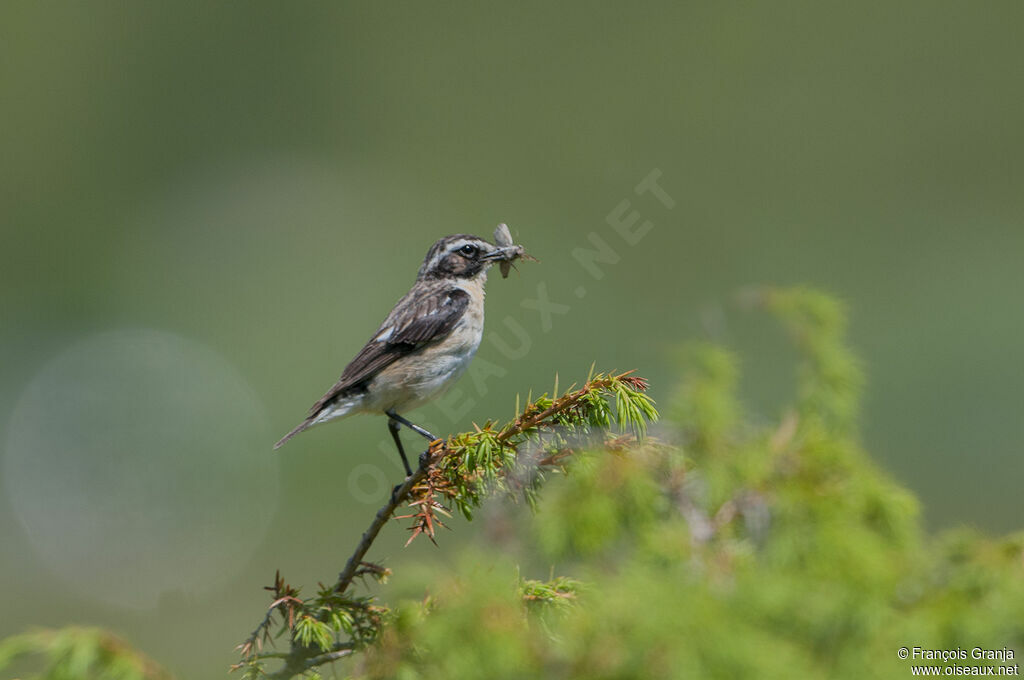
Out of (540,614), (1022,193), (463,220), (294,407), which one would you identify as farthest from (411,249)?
(540,614)

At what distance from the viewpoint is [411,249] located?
18812 millimetres

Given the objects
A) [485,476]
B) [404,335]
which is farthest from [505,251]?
[485,476]

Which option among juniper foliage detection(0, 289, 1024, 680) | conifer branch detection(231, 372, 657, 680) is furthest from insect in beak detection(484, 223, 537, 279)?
juniper foliage detection(0, 289, 1024, 680)

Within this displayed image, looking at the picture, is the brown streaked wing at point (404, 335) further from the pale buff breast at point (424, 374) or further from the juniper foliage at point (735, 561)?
the juniper foliage at point (735, 561)

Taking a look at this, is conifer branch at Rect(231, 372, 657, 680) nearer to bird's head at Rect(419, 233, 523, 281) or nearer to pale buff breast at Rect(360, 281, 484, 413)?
pale buff breast at Rect(360, 281, 484, 413)

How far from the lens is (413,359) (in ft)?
16.8

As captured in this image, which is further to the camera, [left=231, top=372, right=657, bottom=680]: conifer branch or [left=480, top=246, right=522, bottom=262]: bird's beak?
[left=480, top=246, right=522, bottom=262]: bird's beak

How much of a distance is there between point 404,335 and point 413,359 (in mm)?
125

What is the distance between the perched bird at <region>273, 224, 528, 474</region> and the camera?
5086 mm

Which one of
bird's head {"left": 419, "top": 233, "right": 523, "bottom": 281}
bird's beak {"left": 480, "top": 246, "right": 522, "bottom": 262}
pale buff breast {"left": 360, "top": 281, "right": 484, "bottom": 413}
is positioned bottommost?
pale buff breast {"left": 360, "top": 281, "right": 484, "bottom": 413}

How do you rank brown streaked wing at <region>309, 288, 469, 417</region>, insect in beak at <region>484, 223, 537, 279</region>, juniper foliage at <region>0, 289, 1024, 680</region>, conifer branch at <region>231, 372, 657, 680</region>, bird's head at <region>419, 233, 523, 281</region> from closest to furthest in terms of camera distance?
juniper foliage at <region>0, 289, 1024, 680</region>, conifer branch at <region>231, 372, 657, 680</region>, brown streaked wing at <region>309, 288, 469, 417</region>, insect in beak at <region>484, 223, 537, 279</region>, bird's head at <region>419, 233, 523, 281</region>

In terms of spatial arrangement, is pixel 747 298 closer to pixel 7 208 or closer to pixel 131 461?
pixel 131 461

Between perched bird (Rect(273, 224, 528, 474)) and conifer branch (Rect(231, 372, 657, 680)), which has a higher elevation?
perched bird (Rect(273, 224, 528, 474))

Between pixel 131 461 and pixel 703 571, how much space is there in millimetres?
14547
